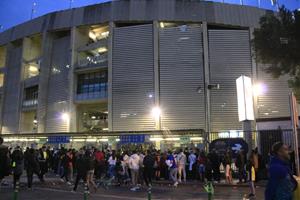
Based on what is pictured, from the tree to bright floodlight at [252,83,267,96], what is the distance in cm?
1703

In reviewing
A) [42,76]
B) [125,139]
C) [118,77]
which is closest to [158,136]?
[125,139]

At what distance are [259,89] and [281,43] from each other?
67.9 ft

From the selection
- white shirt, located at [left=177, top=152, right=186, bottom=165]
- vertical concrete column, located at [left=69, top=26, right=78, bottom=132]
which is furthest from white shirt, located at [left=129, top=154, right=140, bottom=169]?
vertical concrete column, located at [left=69, top=26, right=78, bottom=132]

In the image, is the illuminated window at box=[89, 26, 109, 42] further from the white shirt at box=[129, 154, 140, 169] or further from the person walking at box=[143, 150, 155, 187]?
the person walking at box=[143, 150, 155, 187]

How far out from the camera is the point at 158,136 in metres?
31.5

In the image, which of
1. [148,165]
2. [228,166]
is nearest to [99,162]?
[148,165]

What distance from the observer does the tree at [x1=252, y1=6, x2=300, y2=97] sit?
2284 cm

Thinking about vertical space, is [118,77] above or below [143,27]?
below

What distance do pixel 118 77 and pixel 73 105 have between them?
727 centimetres

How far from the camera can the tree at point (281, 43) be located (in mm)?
22844

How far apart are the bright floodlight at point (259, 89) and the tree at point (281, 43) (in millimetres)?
17032

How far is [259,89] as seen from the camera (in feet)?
142

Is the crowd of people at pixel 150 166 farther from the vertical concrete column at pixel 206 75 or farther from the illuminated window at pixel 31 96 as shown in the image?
the illuminated window at pixel 31 96

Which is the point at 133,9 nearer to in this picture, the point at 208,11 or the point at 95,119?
the point at 208,11
